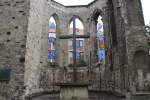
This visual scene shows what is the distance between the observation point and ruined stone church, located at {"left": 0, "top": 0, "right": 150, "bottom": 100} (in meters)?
7.14

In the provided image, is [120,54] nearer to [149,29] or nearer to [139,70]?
[139,70]

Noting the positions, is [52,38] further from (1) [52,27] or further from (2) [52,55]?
(2) [52,55]

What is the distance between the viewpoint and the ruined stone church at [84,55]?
714 centimetres

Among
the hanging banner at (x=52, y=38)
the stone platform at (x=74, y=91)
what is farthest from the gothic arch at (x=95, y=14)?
the stone platform at (x=74, y=91)

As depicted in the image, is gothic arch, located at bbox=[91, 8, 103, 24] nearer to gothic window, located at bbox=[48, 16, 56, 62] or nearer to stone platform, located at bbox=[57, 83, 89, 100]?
gothic window, located at bbox=[48, 16, 56, 62]

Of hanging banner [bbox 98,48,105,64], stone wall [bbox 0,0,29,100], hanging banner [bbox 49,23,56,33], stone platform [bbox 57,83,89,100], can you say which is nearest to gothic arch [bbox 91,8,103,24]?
hanging banner [bbox 98,48,105,64]

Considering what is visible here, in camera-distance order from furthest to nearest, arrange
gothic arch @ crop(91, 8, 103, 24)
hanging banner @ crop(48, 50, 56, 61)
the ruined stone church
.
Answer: gothic arch @ crop(91, 8, 103, 24) → hanging banner @ crop(48, 50, 56, 61) → the ruined stone church

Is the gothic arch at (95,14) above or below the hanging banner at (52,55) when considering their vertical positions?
above

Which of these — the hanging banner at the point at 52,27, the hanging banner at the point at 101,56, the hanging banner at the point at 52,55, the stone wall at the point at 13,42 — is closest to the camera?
the stone wall at the point at 13,42

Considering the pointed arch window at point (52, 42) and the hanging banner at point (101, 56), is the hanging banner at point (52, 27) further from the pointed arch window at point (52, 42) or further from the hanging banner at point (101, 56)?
the hanging banner at point (101, 56)

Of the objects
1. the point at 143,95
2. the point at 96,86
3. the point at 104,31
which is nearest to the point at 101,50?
the point at 104,31

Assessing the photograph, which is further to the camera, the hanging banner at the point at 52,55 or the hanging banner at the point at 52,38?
the hanging banner at the point at 52,38

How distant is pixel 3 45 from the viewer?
7.49m

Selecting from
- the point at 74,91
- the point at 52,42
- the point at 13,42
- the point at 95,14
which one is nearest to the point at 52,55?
the point at 52,42
